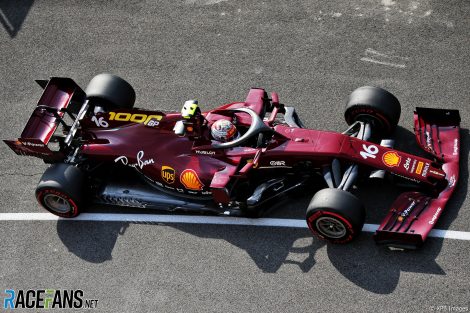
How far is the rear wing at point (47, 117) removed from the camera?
1052 cm

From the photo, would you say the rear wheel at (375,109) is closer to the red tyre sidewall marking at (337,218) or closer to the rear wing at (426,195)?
the rear wing at (426,195)

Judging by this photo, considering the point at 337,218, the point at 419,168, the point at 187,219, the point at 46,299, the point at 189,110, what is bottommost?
the point at 46,299

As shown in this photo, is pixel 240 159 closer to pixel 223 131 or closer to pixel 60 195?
pixel 223 131

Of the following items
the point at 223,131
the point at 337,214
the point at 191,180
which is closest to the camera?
the point at 337,214

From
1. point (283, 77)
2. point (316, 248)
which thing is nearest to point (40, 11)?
point (283, 77)

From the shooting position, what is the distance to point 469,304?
29.0 feet

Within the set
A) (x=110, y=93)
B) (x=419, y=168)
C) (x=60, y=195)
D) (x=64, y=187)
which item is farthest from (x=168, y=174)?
(x=419, y=168)

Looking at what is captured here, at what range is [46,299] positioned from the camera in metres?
9.91

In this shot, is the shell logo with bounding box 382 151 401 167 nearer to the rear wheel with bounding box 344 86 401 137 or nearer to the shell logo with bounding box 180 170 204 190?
the rear wheel with bounding box 344 86 401 137

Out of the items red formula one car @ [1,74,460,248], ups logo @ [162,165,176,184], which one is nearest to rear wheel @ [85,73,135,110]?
red formula one car @ [1,74,460,248]

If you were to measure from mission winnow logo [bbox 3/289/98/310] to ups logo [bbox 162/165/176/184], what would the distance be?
207 cm

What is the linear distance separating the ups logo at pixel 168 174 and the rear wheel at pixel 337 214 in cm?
221

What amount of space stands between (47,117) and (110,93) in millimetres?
1107

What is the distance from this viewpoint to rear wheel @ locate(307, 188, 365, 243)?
9.12 meters
